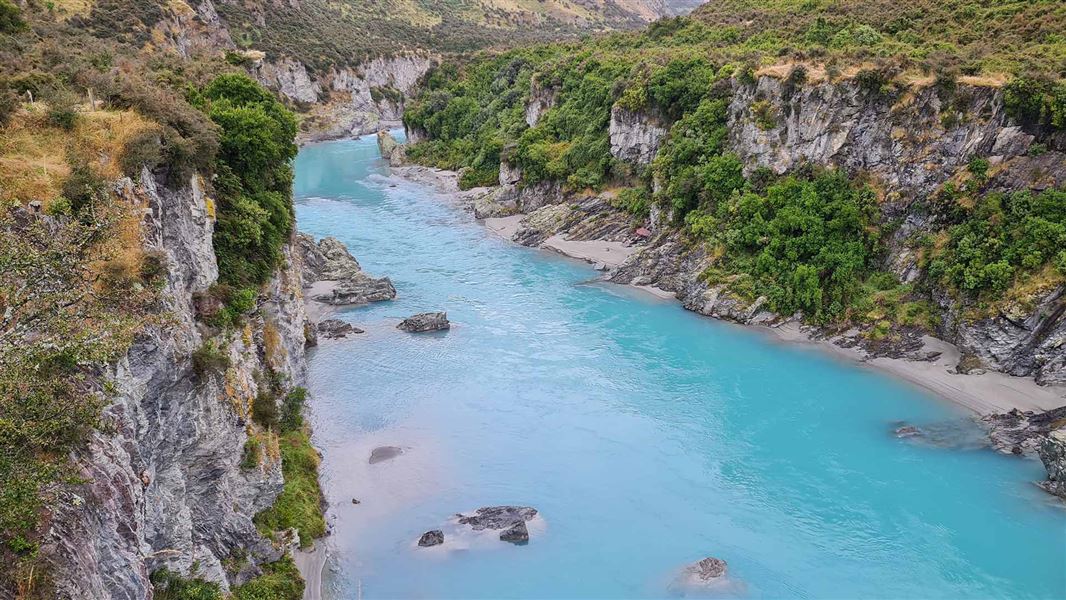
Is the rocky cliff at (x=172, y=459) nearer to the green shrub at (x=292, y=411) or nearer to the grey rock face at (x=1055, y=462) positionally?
the green shrub at (x=292, y=411)

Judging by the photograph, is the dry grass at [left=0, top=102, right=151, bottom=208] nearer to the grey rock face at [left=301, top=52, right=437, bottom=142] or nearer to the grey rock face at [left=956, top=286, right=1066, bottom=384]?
the grey rock face at [left=956, top=286, right=1066, bottom=384]

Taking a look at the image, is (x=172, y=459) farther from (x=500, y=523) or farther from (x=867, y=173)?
(x=867, y=173)

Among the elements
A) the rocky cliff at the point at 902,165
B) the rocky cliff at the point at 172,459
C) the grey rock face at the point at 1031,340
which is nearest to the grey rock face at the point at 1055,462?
the grey rock face at the point at 1031,340

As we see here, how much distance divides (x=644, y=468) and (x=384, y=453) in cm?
1179

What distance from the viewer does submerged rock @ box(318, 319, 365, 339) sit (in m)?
43.8

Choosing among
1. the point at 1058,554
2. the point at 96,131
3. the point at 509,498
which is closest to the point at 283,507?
the point at 509,498

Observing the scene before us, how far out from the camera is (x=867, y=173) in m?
45.6

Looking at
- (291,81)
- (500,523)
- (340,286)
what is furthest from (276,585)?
(291,81)

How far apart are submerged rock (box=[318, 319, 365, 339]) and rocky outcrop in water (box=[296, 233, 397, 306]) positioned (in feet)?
14.4

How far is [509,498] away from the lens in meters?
29.4

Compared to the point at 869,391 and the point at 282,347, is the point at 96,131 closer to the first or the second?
the point at 282,347

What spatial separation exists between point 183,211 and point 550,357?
23793 mm

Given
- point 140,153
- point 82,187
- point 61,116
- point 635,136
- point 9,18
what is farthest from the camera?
point 635,136

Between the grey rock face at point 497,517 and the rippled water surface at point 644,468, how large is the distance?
747 millimetres
